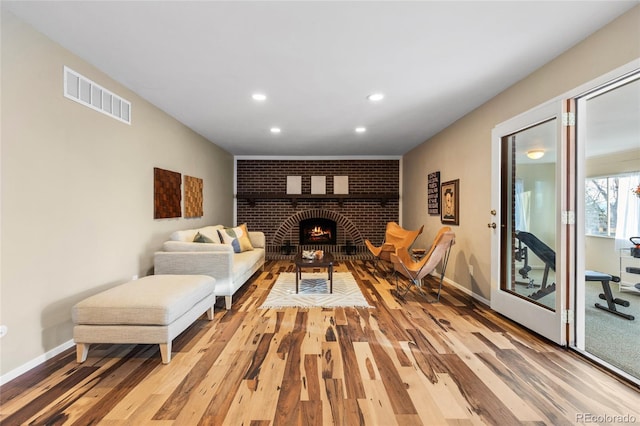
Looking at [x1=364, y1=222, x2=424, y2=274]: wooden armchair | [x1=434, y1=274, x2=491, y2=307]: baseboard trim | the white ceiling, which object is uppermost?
the white ceiling

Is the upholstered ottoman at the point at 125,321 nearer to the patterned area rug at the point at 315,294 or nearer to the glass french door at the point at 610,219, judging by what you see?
the patterned area rug at the point at 315,294

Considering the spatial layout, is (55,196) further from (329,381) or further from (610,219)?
(610,219)

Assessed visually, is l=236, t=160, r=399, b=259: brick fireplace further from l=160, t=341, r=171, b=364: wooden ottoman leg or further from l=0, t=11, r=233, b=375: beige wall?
l=160, t=341, r=171, b=364: wooden ottoman leg

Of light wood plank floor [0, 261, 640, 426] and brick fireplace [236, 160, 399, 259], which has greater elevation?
brick fireplace [236, 160, 399, 259]

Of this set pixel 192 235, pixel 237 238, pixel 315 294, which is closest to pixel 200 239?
pixel 192 235

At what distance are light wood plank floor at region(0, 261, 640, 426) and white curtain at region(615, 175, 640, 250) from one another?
12.1 feet

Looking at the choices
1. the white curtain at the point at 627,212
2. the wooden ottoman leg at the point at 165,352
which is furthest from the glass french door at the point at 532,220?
the white curtain at the point at 627,212

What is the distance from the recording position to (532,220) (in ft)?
9.25

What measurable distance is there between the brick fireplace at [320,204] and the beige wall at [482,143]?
3.31 feet

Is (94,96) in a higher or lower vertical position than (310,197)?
higher

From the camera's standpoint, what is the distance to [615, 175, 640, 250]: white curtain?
15.0 feet

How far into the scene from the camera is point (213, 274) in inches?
132

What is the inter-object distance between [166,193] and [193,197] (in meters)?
0.83

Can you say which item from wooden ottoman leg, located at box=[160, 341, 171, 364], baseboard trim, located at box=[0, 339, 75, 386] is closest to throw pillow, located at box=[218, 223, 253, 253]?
baseboard trim, located at box=[0, 339, 75, 386]
